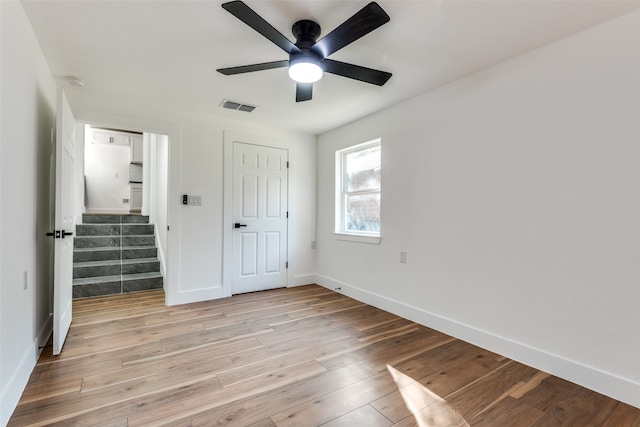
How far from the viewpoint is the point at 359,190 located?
13.0ft

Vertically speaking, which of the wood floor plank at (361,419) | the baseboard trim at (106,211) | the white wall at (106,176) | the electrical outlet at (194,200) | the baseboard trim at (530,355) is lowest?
the wood floor plank at (361,419)

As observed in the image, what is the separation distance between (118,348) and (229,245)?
1.70 m

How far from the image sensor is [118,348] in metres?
2.43

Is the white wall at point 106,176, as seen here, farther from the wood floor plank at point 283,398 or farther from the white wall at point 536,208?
the wood floor plank at point 283,398

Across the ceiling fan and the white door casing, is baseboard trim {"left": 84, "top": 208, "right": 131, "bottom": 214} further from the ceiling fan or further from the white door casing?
the ceiling fan

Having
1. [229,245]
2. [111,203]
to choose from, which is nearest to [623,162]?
[229,245]

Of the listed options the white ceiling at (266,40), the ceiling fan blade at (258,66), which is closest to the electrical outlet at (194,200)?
the white ceiling at (266,40)

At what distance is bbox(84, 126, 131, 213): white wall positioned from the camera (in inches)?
270

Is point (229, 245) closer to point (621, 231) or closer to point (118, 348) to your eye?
point (118, 348)

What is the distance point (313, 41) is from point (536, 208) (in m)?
2.00

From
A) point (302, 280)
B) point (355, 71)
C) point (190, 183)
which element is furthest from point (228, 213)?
point (355, 71)

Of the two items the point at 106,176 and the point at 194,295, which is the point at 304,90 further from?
the point at 106,176

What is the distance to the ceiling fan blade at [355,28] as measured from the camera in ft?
5.12

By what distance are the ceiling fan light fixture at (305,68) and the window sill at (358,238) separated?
2.02 metres
